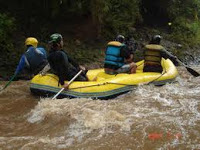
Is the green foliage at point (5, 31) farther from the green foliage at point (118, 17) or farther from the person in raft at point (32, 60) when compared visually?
the green foliage at point (118, 17)

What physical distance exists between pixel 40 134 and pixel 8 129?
1.94ft

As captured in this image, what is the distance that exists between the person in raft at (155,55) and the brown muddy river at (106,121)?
0.69 metres

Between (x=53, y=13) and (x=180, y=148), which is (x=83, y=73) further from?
(x=53, y=13)

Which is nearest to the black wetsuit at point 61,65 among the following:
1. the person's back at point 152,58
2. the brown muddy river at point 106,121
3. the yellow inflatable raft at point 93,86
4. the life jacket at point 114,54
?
the yellow inflatable raft at point 93,86

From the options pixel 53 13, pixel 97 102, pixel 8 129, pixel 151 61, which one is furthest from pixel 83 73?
pixel 53 13

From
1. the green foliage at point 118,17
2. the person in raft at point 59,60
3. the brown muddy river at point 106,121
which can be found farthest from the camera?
the green foliage at point 118,17

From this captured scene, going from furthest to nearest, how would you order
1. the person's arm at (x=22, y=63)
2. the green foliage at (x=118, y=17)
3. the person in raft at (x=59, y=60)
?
the green foliage at (x=118, y=17)
the person's arm at (x=22, y=63)
the person in raft at (x=59, y=60)

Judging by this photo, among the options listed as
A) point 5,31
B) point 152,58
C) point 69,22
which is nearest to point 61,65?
point 152,58

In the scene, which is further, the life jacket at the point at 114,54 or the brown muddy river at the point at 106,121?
the life jacket at the point at 114,54

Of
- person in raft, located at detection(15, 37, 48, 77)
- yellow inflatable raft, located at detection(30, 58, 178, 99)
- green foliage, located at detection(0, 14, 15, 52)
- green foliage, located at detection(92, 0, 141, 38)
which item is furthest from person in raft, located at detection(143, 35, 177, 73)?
green foliage, located at detection(0, 14, 15, 52)

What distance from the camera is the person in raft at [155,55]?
288 inches

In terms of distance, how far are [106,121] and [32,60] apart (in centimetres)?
272

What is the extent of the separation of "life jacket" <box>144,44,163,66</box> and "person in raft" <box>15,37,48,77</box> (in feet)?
7.70

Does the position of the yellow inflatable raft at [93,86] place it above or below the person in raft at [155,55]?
below
